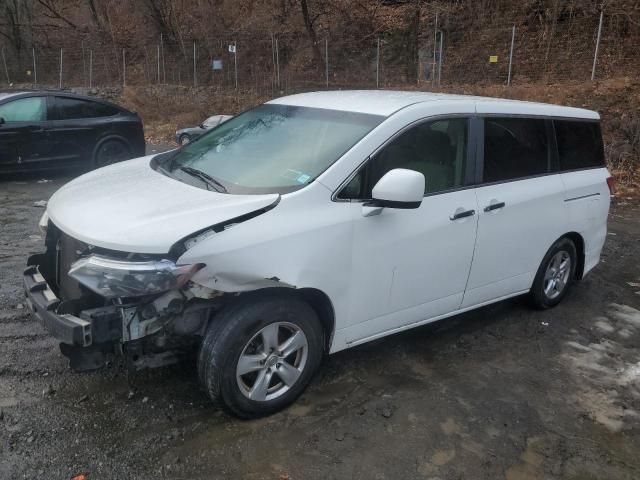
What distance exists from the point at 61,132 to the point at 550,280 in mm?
7881

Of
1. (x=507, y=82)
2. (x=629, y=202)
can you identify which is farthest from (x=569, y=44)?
(x=629, y=202)

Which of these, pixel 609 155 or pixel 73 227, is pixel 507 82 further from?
pixel 73 227

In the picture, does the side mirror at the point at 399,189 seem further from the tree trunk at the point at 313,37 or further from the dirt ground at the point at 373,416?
the tree trunk at the point at 313,37

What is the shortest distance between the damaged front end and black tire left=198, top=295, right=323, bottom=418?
112mm

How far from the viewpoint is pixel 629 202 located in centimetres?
936

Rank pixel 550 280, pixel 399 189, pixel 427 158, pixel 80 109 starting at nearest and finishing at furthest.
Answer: pixel 399 189
pixel 427 158
pixel 550 280
pixel 80 109

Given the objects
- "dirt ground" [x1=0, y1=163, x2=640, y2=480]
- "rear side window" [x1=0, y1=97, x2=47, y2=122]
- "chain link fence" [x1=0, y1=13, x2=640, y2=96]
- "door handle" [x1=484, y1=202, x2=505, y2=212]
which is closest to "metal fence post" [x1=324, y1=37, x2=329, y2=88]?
"chain link fence" [x1=0, y1=13, x2=640, y2=96]

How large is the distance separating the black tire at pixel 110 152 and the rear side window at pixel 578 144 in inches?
298

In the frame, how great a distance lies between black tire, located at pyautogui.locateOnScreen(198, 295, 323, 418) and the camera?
300 cm

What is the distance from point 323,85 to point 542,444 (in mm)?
19036

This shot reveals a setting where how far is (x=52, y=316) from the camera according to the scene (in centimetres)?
293

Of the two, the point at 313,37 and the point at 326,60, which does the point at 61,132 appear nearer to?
the point at 326,60

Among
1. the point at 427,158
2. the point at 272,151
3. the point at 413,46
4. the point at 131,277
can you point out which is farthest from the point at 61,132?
the point at 413,46

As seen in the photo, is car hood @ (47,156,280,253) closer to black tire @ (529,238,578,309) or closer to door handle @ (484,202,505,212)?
door handle @ (484,202,505,212)
